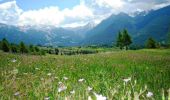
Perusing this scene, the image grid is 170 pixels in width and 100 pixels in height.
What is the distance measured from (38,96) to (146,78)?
4764 millimetres

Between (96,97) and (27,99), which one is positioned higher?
(96,97)

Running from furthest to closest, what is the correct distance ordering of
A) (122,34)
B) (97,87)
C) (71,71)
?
(122,34), (71,71), (97,87)

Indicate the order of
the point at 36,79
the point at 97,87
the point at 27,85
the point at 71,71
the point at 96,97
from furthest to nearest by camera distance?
the point at 71,71 → the point at 36,79 → the point at 27,85 → the point at 97,87 → the point at 96,97

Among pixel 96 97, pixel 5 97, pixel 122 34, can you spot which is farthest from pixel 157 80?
pixel 122 34

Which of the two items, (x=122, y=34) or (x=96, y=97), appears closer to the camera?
(x=96, y=97)

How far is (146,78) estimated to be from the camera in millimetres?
10648

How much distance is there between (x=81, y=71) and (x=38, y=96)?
4.83m

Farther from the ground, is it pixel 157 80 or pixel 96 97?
pixel 96 97

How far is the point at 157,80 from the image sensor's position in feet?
34.1

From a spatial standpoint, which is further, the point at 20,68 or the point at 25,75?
the point at 20,68

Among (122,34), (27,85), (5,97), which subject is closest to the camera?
(5,97)

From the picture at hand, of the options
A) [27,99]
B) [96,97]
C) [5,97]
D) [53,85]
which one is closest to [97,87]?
[53,85]

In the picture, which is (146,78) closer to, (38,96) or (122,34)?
(38,96)

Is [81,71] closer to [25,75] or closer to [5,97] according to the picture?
[25,75]
